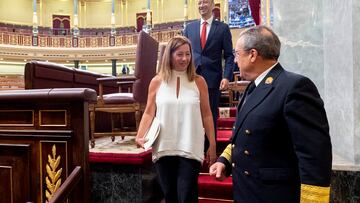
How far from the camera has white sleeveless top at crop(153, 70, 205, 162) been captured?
1648mm

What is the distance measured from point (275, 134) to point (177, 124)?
0.67m

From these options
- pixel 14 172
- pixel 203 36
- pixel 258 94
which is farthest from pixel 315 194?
pixel 203 36

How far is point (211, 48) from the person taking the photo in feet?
7.71

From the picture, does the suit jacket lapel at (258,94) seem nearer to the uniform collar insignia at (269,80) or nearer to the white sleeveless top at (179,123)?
the uniform collar insignia at (269,80)

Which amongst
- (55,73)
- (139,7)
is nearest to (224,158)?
(55,73)

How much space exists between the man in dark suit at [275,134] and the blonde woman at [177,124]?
1.44ft

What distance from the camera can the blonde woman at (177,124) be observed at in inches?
64.7

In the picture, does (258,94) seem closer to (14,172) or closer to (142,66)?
(14,172)

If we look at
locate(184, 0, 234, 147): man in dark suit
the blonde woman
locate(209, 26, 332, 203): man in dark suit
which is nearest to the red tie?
locate(184, 0, 234, 147): man in dark suit

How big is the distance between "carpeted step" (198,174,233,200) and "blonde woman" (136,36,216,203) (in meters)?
0.74

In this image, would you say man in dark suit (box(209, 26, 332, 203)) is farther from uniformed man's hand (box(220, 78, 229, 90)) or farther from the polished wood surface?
uniformed man's hand (box(220, 78, 229, 90))

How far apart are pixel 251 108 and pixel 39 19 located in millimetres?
20171

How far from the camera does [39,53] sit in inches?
634

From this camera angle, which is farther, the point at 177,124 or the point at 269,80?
the point at 177,124
